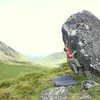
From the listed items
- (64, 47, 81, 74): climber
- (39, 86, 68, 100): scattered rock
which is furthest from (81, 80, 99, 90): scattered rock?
(64, 47, 81, 74): climber

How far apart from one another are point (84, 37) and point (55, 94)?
719 cm

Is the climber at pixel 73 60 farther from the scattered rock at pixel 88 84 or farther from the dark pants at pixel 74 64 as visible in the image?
the scattered rock at pixel 88 84

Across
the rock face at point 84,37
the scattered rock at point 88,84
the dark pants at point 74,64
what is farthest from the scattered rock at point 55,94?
the rock face at point 84,37

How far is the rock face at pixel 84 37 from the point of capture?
3353 cm

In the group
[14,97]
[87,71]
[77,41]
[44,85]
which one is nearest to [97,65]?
[87,71]

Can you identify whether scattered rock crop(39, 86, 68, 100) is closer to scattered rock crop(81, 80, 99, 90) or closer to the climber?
Answer: scattered rock crop(81, 80, 99, 90)

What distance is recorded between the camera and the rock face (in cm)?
3353

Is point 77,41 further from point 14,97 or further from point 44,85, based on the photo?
point 14,97

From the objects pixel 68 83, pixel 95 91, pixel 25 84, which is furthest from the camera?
pixel 25 84

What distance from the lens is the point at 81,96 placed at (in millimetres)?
30469

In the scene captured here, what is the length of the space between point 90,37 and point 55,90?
7.12 meters

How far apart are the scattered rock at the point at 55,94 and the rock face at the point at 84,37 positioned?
155 inches

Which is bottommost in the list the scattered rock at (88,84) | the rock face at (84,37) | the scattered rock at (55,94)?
the scattered rock at (55,94)

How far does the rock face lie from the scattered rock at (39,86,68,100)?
3928 mm
